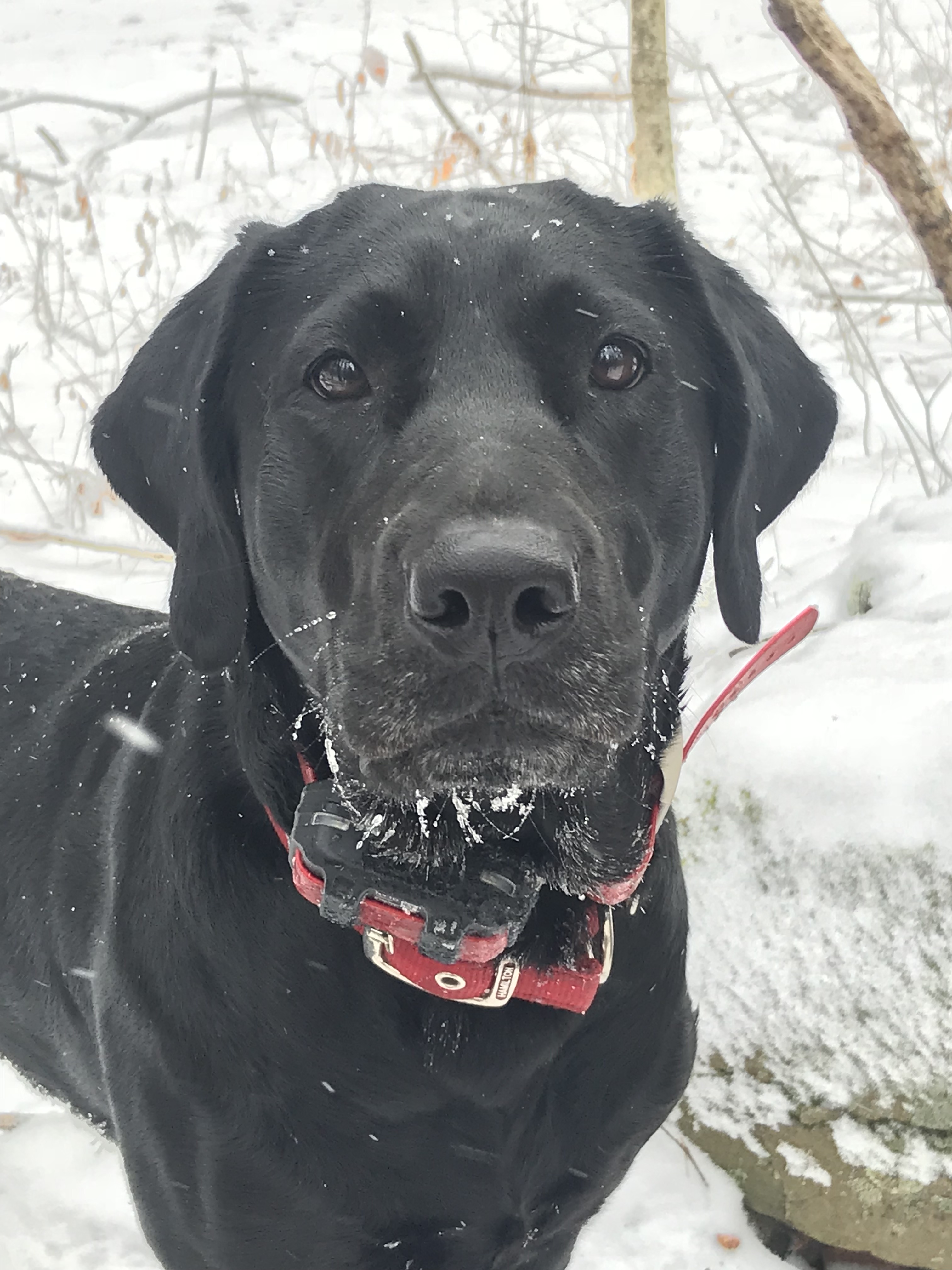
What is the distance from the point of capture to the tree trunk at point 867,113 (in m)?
2.80

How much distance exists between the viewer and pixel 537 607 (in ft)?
4.12

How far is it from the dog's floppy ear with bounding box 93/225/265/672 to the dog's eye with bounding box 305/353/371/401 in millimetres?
202

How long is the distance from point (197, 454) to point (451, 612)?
2.30 ft

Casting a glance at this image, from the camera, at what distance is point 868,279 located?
6996mm

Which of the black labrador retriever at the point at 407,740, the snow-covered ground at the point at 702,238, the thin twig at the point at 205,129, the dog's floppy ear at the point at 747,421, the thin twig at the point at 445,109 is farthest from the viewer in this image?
the thin twig at the point at 205,129

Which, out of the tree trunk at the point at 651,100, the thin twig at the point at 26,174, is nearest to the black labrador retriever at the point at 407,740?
the tree trunk at the point at 651,100

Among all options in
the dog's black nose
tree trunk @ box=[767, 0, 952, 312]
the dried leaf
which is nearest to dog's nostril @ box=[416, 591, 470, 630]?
the dog's black nose

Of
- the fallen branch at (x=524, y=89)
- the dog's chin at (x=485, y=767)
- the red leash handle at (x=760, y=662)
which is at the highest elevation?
the fallen branch at (x=524, y=89)

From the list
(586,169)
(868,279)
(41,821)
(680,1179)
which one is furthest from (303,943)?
(586,169)

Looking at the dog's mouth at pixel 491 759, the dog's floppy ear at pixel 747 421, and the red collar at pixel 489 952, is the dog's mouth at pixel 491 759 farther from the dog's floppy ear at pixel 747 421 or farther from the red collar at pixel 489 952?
the dog's floppy ear at pixel 747 421

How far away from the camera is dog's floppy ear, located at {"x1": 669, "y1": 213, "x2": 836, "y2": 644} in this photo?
1856mm

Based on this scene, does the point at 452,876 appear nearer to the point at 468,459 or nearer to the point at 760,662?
the point at 468,459

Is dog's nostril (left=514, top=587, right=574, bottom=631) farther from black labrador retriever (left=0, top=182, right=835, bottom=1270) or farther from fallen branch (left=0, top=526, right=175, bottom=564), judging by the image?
fallen branch (left=0, top=526, right=175, bottom=564)

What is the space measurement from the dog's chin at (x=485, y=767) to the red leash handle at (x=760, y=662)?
0.52 m
